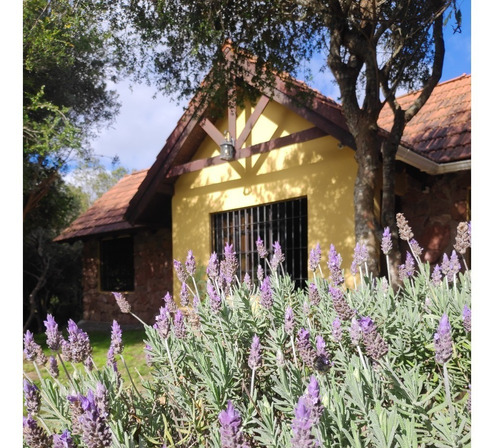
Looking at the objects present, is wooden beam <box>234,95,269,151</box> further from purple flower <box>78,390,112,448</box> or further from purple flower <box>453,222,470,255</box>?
purple flower <box>78,390,112,448</box>

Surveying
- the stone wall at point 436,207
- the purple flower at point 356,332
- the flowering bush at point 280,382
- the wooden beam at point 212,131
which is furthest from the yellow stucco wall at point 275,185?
the purple flower at point 356,332

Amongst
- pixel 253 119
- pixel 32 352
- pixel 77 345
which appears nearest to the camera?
pixel 77 345

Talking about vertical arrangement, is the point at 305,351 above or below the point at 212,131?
below

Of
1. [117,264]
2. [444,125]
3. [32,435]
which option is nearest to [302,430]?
[32,435]

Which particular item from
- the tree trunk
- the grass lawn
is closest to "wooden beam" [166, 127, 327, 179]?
the tree trunk

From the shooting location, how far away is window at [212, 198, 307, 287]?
22.4 feet

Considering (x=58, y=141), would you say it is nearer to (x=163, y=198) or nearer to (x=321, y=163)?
(x=163, y=198)

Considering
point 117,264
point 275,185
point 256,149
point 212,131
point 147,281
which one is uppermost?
point 212,131

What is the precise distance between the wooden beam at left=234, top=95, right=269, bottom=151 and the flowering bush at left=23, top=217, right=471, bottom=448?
16.6 feet

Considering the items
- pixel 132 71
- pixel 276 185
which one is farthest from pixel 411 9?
pixel 132 71

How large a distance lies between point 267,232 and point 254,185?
86 centimetres

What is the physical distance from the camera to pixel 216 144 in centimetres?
807

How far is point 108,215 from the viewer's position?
10797 millimetres

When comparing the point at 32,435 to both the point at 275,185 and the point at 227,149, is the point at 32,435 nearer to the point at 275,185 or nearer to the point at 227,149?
the point at 275,185
